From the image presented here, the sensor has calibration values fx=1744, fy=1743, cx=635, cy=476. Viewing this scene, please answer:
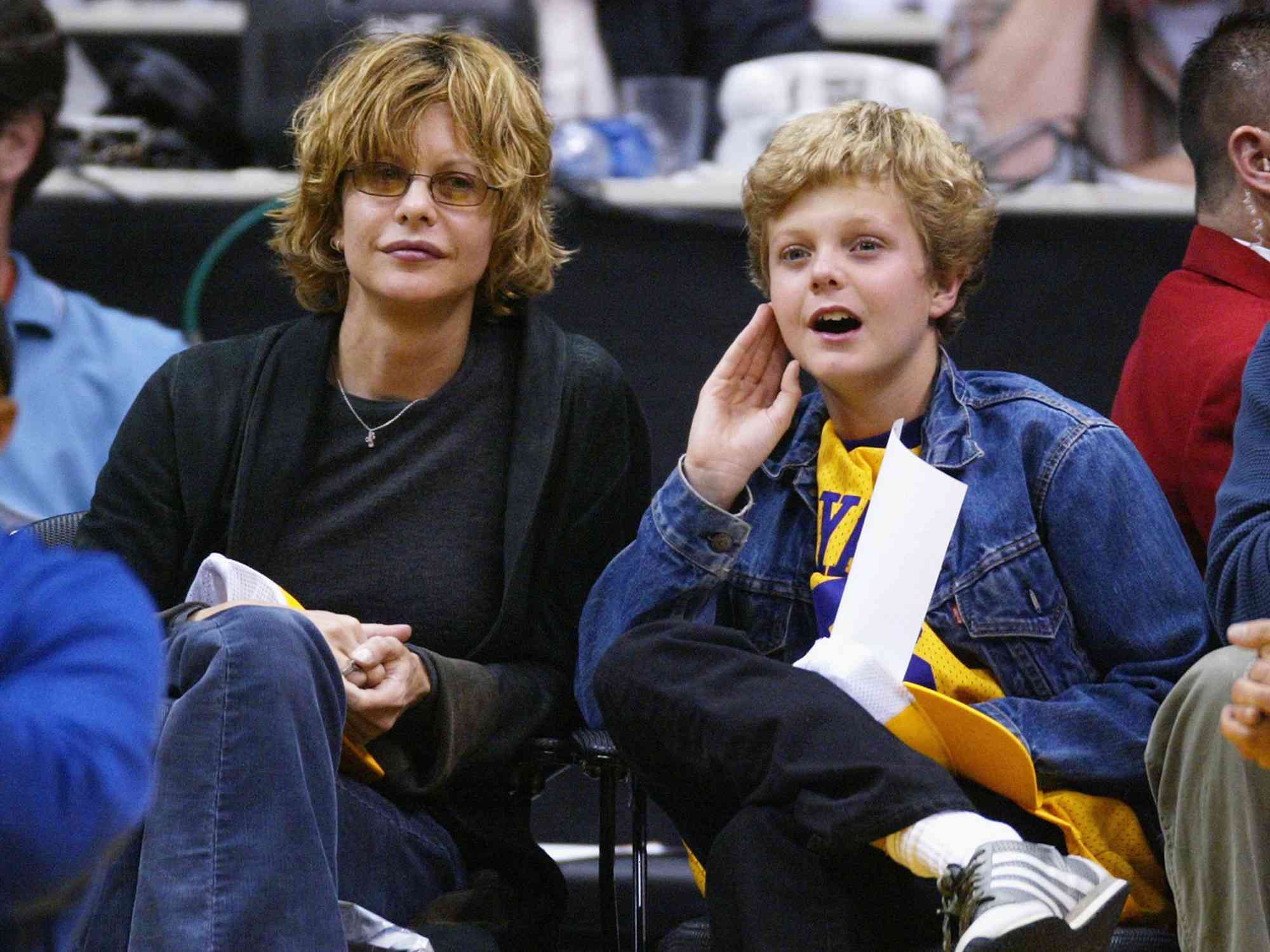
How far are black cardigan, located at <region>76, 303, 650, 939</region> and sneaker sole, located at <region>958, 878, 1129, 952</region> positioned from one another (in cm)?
70

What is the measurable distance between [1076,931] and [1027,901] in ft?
0.17

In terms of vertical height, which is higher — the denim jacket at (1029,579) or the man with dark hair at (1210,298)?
the man with dark hair at (1210,298)

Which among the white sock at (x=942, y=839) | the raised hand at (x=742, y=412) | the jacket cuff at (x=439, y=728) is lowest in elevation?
the jacket cuff at (x=439, y=728)

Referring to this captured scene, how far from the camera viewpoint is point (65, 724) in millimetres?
1012

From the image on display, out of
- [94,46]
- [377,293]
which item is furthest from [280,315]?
[94,46]

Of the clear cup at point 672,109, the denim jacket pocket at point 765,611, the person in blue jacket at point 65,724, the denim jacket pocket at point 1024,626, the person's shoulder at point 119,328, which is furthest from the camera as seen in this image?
the clear cup at point 672,109

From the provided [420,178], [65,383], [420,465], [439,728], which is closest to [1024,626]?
[439,728]

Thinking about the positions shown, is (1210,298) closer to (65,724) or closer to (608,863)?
(608,863)

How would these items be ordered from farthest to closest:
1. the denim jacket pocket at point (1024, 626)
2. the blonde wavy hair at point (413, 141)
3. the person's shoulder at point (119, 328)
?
1. the person's shoulder at point (119, 328)
2. the blonde wavy hair at point (413, 141)
3. the denim jacket pocket at point (1024, 626)

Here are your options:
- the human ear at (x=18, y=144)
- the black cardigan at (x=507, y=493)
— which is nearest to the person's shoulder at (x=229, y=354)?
the black cardigan at (x=507, y=493)

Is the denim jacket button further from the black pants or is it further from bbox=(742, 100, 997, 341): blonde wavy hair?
bbox=(742, 100, 997, 341): blonde wavy hair

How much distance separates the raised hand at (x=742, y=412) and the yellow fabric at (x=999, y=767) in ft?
0.53

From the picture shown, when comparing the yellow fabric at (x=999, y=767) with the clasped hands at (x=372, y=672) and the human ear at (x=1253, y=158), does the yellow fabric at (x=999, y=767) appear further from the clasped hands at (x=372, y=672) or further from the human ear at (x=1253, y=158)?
the human ear at (x=1253, y=158)

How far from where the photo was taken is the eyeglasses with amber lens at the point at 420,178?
2.14 metres
